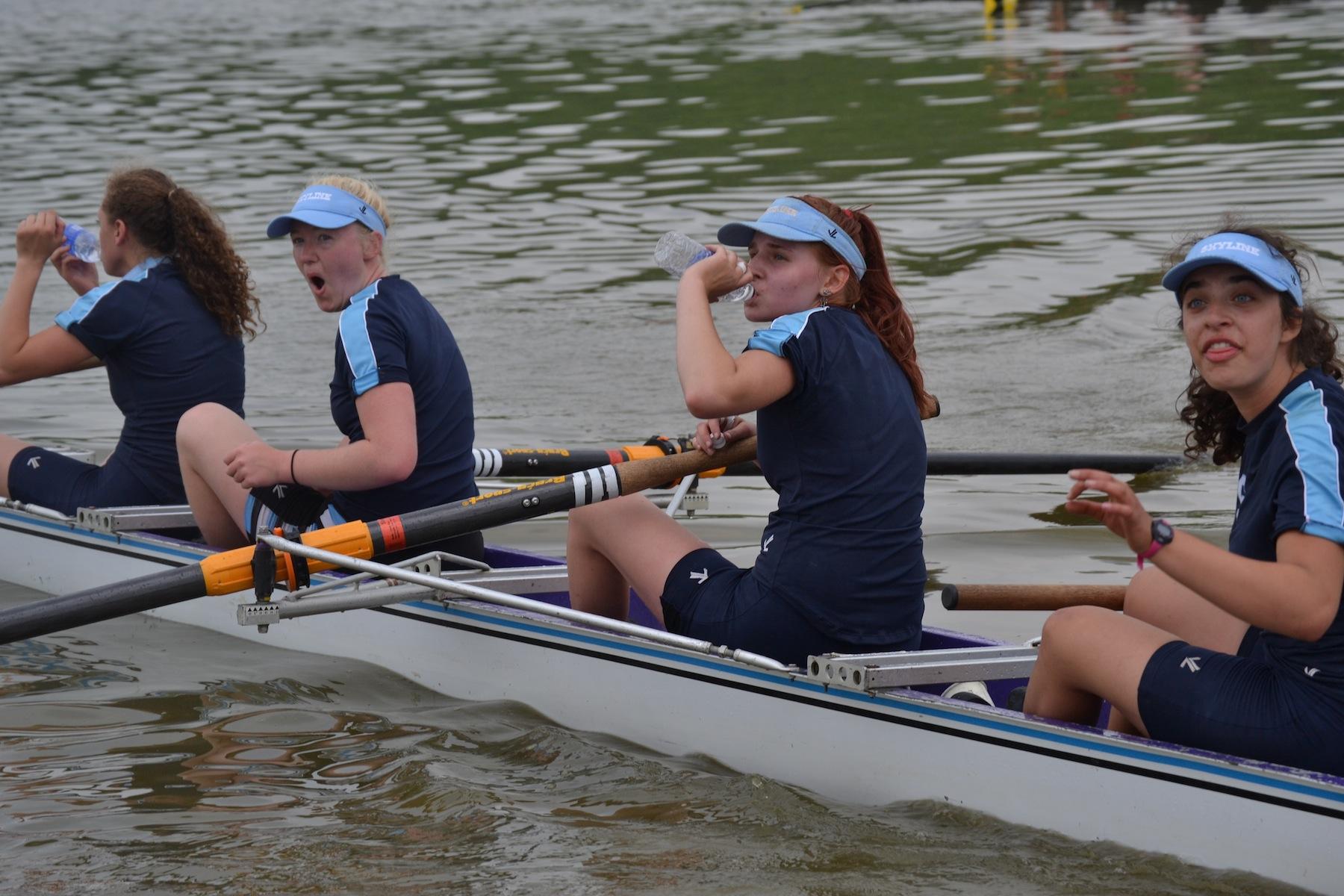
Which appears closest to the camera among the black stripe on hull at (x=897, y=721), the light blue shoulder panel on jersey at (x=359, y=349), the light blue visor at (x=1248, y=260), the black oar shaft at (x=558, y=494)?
the light blue visor at (x=1248, y=260)

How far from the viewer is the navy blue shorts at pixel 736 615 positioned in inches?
183

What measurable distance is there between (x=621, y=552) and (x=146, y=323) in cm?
239

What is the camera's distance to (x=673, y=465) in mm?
5328

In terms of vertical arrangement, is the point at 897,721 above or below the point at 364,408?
below

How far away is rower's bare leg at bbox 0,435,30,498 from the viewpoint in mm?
7176

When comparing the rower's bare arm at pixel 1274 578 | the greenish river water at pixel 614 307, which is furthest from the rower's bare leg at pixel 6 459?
the rower's bare arm at pixel 1274 578

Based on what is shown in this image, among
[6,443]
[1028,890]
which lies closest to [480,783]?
[1028,890]

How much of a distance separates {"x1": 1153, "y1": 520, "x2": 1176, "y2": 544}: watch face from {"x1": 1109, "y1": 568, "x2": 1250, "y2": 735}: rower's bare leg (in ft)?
2.43

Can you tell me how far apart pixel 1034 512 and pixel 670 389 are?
3.22m

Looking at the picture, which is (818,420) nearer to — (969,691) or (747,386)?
(747,386)

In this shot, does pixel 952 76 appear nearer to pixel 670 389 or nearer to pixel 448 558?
pixel 670 389

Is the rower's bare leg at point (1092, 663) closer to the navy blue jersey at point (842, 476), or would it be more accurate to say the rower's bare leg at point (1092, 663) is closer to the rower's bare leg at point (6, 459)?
the navy blue jersey at point (842, 476)

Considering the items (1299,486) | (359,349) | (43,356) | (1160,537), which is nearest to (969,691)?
(1160,537)

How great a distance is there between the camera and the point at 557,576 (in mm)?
5883
